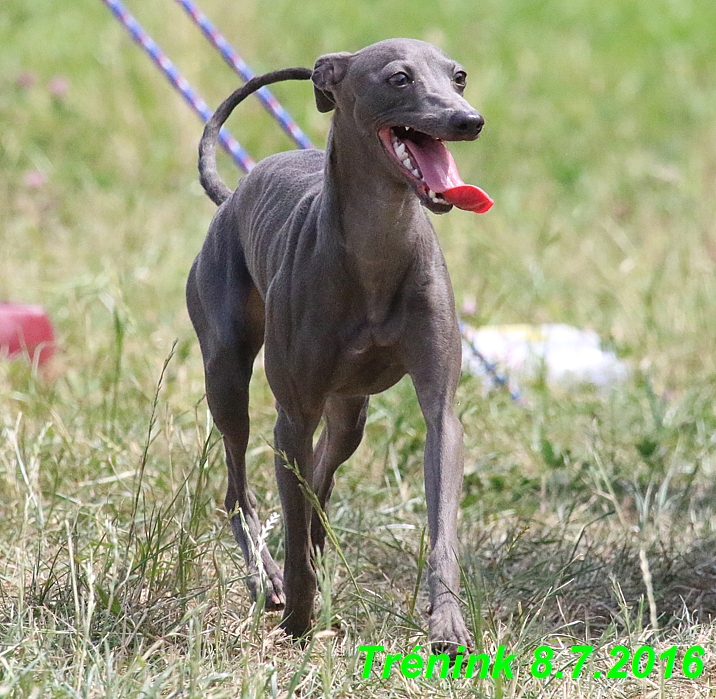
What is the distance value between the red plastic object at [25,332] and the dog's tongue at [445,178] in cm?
273

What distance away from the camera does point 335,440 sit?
3480mm

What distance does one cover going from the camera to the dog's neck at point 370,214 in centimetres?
281

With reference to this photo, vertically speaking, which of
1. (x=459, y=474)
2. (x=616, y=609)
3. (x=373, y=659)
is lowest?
(x=616, y=609)

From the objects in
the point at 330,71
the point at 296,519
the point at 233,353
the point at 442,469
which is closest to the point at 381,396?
the point at 233,353

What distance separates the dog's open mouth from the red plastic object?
270 centimetres

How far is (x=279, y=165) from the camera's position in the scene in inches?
135

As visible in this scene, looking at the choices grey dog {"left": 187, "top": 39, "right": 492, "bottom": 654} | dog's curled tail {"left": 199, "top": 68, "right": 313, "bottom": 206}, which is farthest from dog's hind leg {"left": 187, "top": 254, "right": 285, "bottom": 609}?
dog's curled tail {"left": 199, "top": 68, "right": 313, "bottom": 206}

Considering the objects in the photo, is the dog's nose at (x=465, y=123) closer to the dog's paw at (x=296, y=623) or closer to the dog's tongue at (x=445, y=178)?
the dog's tongue at (x=445, y=178)

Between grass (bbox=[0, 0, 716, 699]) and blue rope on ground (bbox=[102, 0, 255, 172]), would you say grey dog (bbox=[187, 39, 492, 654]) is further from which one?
blue rope on ground (bbox=[102, 0, 255, 172])

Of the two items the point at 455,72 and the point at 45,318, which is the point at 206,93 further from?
the point at 455,72

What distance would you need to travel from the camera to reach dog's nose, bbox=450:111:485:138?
8.29 ft

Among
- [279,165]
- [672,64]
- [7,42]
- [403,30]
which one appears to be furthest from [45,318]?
[672,64]

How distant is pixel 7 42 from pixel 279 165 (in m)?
6.88

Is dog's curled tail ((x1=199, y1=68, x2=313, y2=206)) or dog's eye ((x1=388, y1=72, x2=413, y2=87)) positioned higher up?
dog's eye ((x1=388, y1=72, x2=413, y2=87))
